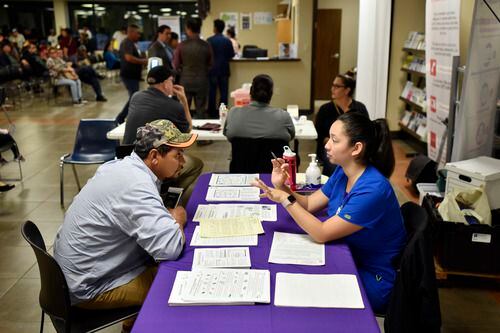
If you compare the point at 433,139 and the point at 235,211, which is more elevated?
the point at 235,211

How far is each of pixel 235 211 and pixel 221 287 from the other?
70 centimetres

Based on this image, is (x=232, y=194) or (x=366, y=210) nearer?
(x=366, y=210)

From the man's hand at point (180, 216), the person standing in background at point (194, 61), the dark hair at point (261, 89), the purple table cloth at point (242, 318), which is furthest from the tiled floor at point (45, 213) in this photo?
the dark hair at point (261, 89)

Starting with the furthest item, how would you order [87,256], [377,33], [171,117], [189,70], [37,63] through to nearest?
[37,63]
[189,70]
[377,33]
[171,117]
[87,256]

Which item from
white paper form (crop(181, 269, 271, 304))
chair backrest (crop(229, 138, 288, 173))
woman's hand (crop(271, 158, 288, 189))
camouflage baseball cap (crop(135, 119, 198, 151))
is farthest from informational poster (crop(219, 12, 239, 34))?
white paper form (crop(181, 269, 271, 304))

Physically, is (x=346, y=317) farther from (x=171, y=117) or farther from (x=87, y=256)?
(x=171, y=117)

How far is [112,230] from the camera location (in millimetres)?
1901

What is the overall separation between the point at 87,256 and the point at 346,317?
1044 mm

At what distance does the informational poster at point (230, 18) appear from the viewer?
9.90 meters

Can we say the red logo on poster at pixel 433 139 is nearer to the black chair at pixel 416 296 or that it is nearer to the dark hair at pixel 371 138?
the dark hair at pixel 371 138

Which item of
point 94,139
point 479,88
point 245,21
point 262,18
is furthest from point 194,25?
point 479,88

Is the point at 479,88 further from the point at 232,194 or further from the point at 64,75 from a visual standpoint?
the point at 64,75

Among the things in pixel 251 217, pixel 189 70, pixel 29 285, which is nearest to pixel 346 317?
pixel 251 217

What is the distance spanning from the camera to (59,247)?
1.95 metres
